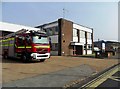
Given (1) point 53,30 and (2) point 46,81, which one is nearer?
(2) point 46,81

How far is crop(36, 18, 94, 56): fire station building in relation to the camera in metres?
39.4

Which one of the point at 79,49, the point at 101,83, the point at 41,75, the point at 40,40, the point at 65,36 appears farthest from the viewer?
the point at 79,49

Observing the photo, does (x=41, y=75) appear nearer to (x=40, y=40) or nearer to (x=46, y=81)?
(x=46, y=81)

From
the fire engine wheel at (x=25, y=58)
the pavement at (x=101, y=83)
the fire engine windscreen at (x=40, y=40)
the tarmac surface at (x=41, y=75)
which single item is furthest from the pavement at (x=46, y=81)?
the fire engine wheel at (x=25, y=58)

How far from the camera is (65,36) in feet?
133

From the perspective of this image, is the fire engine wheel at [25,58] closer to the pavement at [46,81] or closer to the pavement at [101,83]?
the pavement at [46,81]

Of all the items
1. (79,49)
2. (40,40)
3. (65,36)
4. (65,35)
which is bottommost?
(79,49)

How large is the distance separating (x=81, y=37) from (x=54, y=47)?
10.4 meters

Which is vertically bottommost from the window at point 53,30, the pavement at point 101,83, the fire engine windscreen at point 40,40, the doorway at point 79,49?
the pavement at point 101,83

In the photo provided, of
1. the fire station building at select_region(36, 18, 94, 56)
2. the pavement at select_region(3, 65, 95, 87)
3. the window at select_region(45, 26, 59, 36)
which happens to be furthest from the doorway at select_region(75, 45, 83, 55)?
the pavement at select_region(3, 65, 95, 87)

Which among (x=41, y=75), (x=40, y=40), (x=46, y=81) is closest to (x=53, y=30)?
(x=40, y=40)

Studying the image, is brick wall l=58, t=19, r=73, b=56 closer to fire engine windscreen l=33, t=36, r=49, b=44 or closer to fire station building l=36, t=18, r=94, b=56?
fire station building l=36, t=18, r=94, b=56

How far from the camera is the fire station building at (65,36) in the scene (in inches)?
1551

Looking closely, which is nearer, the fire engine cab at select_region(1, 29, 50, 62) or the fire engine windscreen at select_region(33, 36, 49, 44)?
the fire engine cab at select_region(1, 29, 50, 62)
